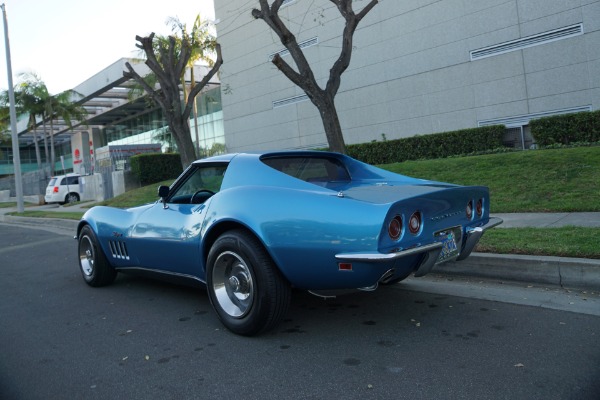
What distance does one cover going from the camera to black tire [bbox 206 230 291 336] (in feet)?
12.0

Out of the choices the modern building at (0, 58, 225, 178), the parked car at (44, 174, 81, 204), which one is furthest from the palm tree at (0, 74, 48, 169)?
the parked car at (44, 174, 81, 204)

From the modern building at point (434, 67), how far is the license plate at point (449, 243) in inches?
501

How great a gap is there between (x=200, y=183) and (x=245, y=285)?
1323mm

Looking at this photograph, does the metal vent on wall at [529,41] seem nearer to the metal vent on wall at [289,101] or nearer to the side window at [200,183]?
the metal vent on wall at [289,101]

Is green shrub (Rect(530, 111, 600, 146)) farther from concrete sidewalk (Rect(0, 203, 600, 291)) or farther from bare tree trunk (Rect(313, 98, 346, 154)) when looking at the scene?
concrete sidewalk (Rect(0, 203, 600, 291))

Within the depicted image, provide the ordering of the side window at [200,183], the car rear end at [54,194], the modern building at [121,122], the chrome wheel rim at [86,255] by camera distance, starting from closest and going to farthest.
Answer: the side window at [200,183]
the chrome wheel rim at [86,255]
the car rear end at [54,194]
the modern building at [121,122]

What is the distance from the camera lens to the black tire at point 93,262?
570cm

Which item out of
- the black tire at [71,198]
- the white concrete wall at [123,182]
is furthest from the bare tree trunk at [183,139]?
the black tire at [71,198]

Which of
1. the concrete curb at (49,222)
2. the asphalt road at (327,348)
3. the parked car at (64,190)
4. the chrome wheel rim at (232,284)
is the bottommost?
the asphalt road at (327,348)

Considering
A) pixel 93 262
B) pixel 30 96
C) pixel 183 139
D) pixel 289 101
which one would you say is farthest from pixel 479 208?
pixel 30 96

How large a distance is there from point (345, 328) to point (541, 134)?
11304 millimetres

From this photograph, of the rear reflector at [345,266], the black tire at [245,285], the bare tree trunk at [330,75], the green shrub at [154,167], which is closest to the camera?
the rear reflector at [345,266]

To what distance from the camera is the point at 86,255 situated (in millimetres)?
6027

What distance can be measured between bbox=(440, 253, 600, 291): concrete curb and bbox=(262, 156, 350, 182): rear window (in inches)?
68.2
